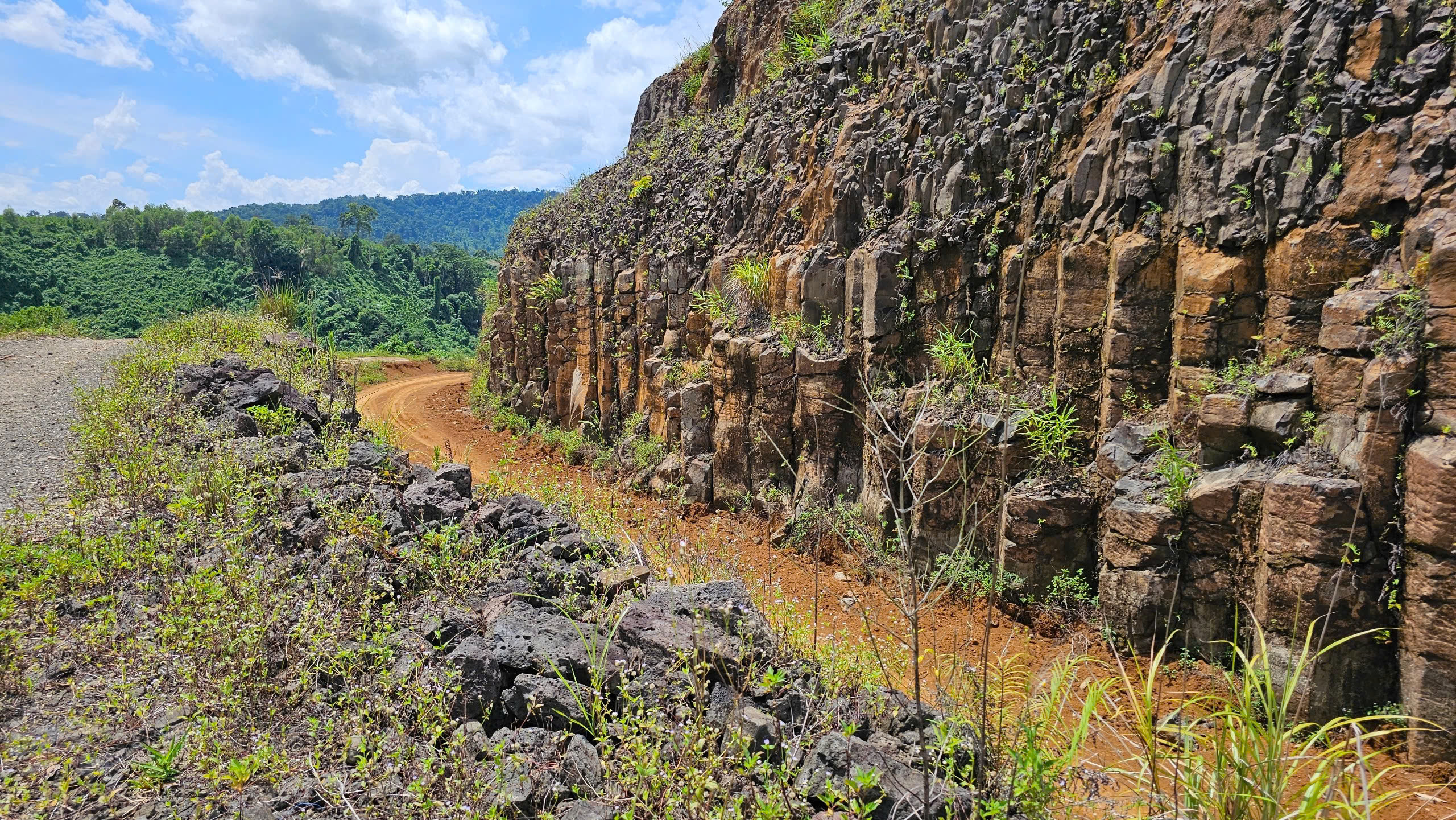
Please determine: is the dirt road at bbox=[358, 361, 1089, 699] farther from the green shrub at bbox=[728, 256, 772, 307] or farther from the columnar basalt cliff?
the green shrub at bbox=[728, 256, 772, 307]

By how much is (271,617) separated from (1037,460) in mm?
7590

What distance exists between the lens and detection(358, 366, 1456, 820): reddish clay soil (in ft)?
16.2

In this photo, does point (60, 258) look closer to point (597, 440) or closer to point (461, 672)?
point (597, 440)

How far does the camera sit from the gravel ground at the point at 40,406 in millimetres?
7477

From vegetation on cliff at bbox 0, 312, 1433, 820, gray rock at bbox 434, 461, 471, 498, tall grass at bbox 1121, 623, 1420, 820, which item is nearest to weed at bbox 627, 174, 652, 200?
gray rock at bbox 434, 461, 471, 498

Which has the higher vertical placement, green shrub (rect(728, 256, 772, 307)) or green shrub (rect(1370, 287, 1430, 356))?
green shrub (rect(728, 256, 772, 307))

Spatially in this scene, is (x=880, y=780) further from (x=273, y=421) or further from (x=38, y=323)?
(x=38, y=323)

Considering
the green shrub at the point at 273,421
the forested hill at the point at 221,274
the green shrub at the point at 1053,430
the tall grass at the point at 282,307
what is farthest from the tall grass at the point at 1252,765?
the forested hill at the point at 221,274

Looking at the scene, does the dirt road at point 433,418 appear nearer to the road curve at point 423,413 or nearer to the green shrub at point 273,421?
the road curve at point 423,413

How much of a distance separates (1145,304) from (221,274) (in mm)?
56834

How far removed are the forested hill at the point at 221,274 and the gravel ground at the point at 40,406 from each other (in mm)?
19157

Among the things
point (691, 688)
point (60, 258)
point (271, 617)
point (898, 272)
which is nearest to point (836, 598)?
point (898, 272)

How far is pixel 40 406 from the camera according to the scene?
11.3 m

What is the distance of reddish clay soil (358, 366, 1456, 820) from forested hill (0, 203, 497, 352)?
26.4m
